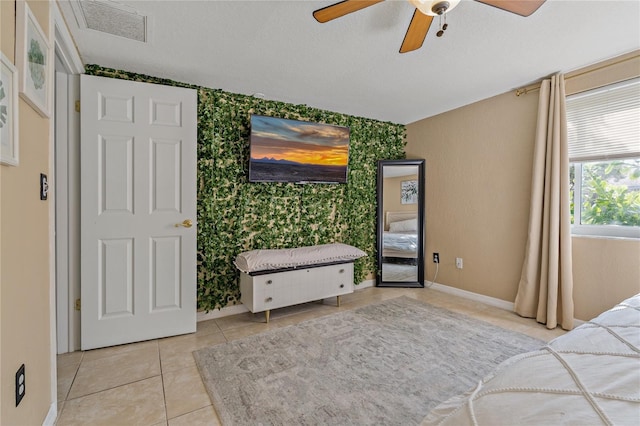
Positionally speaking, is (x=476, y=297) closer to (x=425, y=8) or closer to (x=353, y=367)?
(x=353, y=367)

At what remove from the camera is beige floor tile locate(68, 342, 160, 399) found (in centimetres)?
183

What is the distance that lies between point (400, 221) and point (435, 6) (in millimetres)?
2952

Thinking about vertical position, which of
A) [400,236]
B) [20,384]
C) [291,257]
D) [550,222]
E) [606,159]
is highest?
[606,159]

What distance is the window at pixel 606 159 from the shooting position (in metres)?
2.40

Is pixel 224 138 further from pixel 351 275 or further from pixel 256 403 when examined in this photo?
pixel 256 403

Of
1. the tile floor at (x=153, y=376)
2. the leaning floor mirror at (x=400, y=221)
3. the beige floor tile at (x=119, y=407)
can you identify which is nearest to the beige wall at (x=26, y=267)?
the beige floor tile at (x=119, y=407)

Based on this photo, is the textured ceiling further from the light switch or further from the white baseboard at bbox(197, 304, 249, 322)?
the white baseboard at bbox(197, 304, 249, 322)

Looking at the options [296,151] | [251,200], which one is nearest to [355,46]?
[296,151]

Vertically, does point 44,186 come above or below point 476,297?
above

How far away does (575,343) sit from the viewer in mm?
869

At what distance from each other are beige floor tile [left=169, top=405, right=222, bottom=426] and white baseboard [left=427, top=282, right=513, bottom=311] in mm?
3043

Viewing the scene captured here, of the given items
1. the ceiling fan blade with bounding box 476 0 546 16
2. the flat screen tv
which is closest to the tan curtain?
the ceiling fan blade with bounding box 476 0 546 16

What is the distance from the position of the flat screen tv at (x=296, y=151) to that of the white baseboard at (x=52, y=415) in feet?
7.16

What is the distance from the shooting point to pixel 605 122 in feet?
8.27
